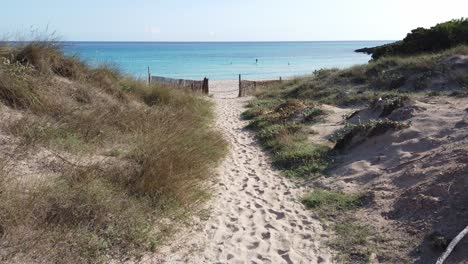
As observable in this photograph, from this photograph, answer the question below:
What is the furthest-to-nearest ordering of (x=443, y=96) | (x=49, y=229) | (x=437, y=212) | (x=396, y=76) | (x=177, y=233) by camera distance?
(x=396, y=76) → (x=443, y=96) → (x=437, y=212) → (x=177, y=233) → (x=49, y=229)

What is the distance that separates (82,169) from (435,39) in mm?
20801

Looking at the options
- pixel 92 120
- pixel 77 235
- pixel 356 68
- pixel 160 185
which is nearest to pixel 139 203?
pixel 160 185

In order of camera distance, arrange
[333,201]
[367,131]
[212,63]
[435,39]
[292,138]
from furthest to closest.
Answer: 1. [212,63]
2. [435,39]
3. [292,138]
4. [367,131]
5. [333,201]

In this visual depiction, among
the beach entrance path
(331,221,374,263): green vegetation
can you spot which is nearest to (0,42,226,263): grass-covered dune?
the beach entrance path

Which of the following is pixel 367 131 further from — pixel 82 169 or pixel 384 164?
pixel 82 169

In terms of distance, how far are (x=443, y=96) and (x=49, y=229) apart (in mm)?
11376

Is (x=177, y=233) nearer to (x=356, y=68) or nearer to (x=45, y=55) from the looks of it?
(x=45, y=55)

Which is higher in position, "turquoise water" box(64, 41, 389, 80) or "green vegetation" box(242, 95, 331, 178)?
"green vegetation" box(242, 95, 331, 178)

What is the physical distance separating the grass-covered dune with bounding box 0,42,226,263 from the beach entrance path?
31cm

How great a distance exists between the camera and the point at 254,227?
204 inches

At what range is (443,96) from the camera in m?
12.1

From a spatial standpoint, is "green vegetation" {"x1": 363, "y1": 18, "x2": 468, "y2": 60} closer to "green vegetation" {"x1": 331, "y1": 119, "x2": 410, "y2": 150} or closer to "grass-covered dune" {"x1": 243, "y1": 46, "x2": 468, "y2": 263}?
"grass-covered dune" {"x1": 243, "y1": 46, "x2": 468, "y2": 263}

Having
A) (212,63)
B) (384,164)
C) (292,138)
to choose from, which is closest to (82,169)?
(384,164)

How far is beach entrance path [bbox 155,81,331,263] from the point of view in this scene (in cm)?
440
